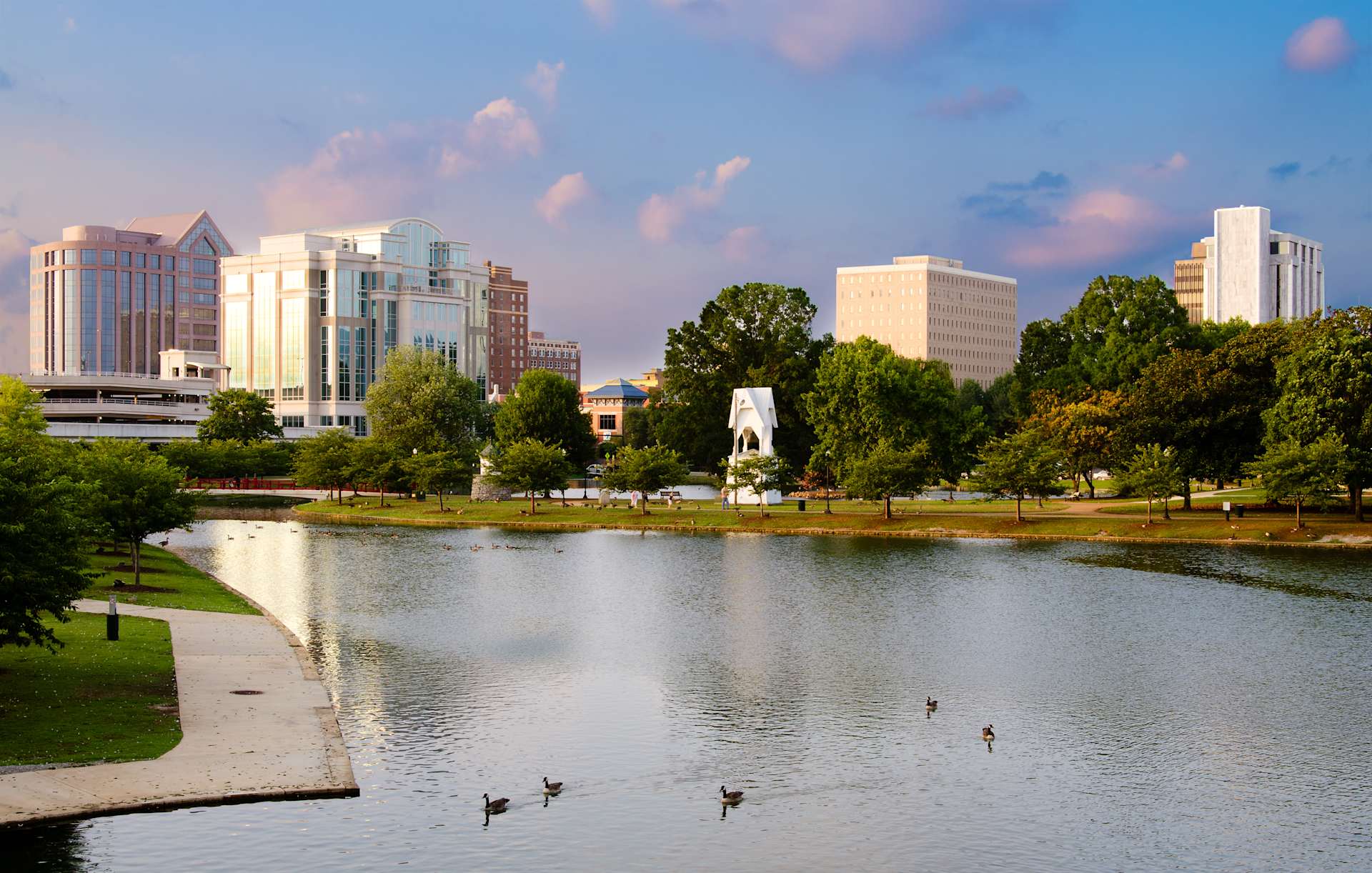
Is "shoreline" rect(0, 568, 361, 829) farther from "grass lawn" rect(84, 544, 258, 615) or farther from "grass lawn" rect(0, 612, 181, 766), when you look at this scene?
"grass lawn" rect(84, 544, 258, 615)

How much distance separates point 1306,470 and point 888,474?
25748 millimetres

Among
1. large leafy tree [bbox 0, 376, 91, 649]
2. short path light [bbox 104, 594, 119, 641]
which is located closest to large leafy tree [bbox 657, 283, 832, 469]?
short path light [bbox 104, 594, 119, 641]

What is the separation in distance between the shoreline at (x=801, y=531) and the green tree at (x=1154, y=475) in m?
4.50

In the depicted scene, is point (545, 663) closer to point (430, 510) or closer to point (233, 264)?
point (430, 510)

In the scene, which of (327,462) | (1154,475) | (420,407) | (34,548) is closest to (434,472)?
(327,462)

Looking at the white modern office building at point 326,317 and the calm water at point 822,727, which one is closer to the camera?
the calm water at point 822,727

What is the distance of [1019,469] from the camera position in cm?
8588

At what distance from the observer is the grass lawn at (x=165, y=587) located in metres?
45.9

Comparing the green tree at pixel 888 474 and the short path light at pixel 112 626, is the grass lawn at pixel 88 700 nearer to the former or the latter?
the short path light at pixel 112 626

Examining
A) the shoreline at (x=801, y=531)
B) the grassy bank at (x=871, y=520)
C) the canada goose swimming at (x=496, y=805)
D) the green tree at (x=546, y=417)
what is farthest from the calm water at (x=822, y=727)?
the green tree at (x=546, y=417)

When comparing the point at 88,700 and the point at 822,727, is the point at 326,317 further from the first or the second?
the point at 822,727

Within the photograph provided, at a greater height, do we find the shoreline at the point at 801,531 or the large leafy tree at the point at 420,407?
the large leafy tree at the point at 420,407

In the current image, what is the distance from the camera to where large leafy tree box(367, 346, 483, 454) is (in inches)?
4988

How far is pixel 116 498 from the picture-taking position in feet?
166
